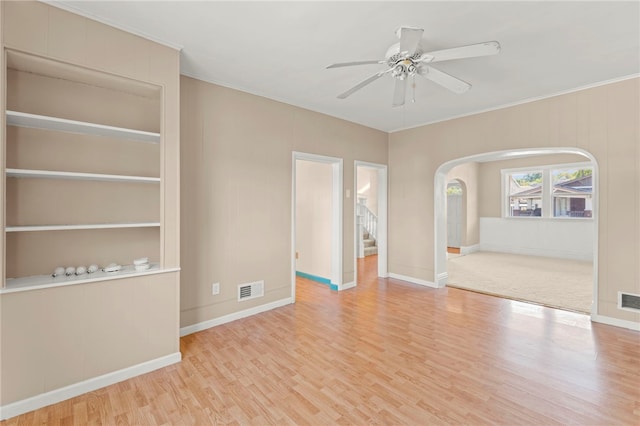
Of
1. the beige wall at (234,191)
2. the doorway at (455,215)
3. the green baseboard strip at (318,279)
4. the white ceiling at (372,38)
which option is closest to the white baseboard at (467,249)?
the doorway at (455,215)

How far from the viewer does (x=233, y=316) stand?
3596 mm

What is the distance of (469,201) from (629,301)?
5611mm

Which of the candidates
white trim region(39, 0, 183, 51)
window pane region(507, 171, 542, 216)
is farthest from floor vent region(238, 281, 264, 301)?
window pane region(507, 171, 542, 216)

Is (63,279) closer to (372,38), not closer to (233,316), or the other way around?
(233,316)

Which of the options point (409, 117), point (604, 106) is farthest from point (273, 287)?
point (604, 106)

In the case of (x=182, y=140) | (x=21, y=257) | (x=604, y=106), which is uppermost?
(x=604, y=106)

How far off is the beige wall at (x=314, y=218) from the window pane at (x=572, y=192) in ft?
21.7

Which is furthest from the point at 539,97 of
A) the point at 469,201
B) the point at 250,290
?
the point at 469,201

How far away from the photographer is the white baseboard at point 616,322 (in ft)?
10.9

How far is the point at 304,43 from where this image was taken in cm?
264

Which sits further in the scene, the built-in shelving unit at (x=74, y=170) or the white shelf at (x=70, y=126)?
the built-in shelving unit at (x=74, y=170)

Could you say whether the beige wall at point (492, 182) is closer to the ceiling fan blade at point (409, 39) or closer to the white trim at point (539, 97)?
the white trim at point (539, 97)

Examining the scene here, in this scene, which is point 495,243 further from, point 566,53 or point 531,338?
point 566,53

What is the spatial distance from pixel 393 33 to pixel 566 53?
177cm
